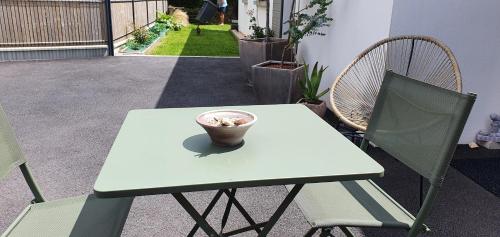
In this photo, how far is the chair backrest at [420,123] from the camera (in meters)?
1.32

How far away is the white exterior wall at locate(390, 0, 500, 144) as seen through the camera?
3016mm

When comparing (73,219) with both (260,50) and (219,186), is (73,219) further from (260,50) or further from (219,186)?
(260,50)

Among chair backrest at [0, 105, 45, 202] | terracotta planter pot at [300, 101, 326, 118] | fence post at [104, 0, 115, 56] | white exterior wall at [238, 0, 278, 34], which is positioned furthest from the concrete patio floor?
white exterior wall at [238, 0, 278, 34]

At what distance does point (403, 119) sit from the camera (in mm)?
1628

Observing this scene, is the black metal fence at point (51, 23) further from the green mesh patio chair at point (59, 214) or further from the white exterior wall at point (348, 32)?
the green mesh patio chair at point (59, 214)

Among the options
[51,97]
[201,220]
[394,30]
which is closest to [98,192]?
[201,220]

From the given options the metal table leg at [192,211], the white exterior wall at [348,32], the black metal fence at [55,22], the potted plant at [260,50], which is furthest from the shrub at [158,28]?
the metal table leg at [192,211]

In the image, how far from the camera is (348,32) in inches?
151

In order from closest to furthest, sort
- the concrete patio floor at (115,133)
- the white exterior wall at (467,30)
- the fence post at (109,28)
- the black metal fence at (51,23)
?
the concrete patio floor at (115,133)
the white exterior wall at (467,30)
the black metal fence at (51,23)
the fence post at (109,28)

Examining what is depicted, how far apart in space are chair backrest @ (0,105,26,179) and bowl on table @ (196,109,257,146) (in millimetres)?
726

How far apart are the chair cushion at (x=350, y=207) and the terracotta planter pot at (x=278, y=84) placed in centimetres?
238

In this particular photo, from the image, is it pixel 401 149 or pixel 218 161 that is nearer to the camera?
pixel 218 161

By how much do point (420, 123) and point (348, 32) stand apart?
249 centimetres

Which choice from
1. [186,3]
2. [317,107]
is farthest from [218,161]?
[186,3]
